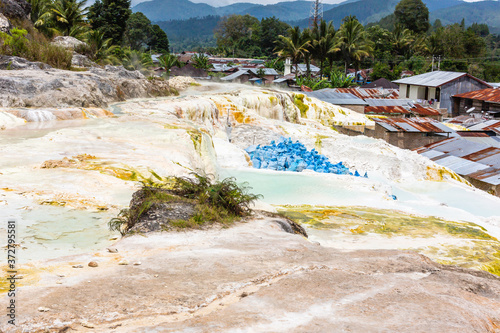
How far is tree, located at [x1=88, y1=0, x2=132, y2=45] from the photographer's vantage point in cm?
4628

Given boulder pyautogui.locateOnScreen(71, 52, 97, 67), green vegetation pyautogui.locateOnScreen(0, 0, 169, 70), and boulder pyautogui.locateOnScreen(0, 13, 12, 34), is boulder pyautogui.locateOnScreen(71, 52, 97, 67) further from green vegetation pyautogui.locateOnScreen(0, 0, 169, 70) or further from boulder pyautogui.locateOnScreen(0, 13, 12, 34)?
boulder pyautogui.locateOnScreen(0, 13, 12, 34)

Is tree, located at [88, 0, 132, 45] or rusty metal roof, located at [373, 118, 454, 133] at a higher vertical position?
tree, located at [88, 0, 132, 45]

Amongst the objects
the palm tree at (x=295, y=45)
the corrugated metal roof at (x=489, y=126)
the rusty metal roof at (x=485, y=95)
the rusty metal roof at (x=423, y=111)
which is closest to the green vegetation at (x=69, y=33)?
the palm tree at (x=295, y=45)

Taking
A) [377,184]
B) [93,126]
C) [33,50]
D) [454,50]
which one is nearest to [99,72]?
[33,50]

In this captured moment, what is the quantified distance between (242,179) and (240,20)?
336ft

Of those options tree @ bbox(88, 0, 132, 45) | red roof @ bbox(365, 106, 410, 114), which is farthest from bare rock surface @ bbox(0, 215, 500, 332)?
tree @ bbox(88, 0, 132, 45)

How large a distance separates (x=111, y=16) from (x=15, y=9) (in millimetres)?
21388

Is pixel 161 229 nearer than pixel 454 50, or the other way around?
pixel 161 229

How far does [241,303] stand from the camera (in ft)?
12.6

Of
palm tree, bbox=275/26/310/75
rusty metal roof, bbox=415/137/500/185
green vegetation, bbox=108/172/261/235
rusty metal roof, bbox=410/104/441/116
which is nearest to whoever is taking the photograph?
green vegetation, bbox=108/172/261/235

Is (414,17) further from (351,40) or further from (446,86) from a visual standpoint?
(446,86)

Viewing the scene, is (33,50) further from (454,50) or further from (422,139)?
(454,50)

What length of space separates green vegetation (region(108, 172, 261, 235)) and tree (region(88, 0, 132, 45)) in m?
42.1

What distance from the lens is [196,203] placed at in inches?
269
